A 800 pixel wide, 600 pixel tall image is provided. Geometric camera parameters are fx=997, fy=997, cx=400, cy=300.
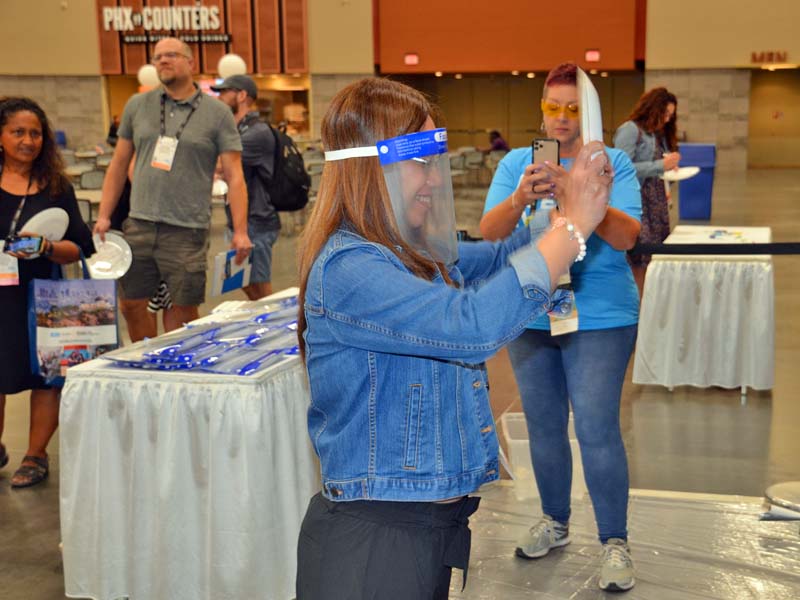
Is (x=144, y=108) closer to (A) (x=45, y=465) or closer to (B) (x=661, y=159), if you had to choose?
(A) (x=45, y=465)

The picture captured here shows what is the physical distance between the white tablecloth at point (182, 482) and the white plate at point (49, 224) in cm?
113

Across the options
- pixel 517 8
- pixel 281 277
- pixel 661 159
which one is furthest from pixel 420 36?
pixel 661 159

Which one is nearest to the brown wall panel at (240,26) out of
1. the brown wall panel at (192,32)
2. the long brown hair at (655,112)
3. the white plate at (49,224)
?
the brown wall panel at (192,32)

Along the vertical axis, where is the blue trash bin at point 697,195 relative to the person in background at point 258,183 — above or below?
below

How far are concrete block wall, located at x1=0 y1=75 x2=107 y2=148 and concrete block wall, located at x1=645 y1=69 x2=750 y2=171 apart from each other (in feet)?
41.9

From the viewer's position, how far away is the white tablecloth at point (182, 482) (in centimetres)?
276

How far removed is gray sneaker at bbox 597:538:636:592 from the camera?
3.04 m

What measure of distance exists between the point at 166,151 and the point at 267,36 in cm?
1903

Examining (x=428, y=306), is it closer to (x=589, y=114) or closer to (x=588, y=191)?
(x=588, y=191)

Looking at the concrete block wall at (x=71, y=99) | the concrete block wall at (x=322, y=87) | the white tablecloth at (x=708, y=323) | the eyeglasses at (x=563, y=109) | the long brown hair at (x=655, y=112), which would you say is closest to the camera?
the eyeglasses at (x=563, y=109)

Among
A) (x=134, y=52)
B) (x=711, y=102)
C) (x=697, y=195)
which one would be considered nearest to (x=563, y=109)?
(x=697, y=195)

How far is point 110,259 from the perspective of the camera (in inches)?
163

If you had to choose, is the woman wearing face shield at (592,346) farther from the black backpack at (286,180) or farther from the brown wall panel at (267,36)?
the brown wall panel at (267,36)

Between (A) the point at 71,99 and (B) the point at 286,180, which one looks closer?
(B) the point at 286,180
